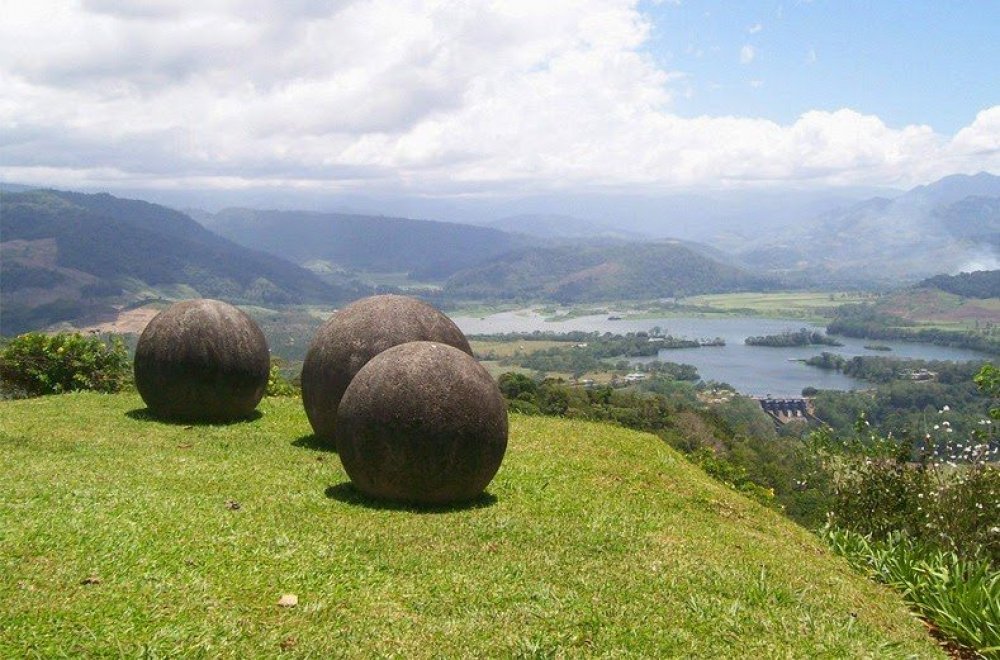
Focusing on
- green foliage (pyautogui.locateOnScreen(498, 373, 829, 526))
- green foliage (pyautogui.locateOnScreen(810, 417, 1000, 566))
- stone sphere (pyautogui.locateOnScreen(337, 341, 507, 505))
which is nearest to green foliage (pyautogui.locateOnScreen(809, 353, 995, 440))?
Result: green foliage (pyautogui.locateOnScreen(498, 373, 829, 526))

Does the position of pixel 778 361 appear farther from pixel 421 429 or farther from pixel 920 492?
pixel 421 429

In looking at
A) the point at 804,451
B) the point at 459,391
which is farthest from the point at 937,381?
the point at 459,391

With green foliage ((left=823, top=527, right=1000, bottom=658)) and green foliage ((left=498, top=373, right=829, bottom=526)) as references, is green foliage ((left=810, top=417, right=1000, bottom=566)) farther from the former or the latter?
green foliage ((left=498, top=373, right=829, bottom=526))

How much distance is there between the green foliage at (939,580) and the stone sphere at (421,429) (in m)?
5.94

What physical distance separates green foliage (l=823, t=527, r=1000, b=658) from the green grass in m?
0.46

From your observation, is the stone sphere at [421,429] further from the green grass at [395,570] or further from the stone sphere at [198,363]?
the stone sphere at [198,363]

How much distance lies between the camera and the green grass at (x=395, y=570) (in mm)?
7811

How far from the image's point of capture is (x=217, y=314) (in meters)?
19.7

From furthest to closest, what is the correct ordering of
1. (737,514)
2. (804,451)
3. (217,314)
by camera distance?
(217,314)
(804,451)
(737,514)

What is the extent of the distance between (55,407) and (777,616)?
19.5m

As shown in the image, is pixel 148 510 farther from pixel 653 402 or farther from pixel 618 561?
pixel 653 402

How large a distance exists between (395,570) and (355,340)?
7.22 meters

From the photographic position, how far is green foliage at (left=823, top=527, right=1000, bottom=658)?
958 cm

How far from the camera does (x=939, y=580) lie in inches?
436
